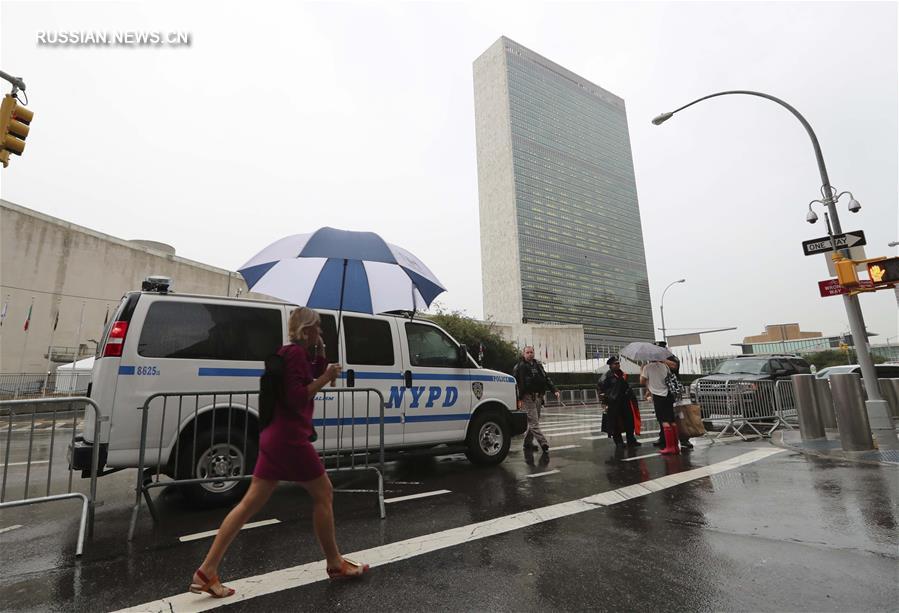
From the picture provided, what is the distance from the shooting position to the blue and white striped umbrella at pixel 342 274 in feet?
15.6

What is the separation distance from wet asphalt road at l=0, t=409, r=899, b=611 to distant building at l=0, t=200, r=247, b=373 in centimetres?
5304

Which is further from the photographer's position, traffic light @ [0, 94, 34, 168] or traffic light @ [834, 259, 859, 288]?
traffic light @ [834, 259, 859, 288]

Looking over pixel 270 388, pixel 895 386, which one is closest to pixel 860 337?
pixel 895 386

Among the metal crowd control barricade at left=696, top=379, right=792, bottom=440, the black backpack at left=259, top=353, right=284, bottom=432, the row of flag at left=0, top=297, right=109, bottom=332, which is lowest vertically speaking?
the metal crowd control barricade at left=696, top=379, right=792, bottom=440

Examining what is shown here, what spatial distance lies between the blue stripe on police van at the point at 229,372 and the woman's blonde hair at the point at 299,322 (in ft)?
8.09

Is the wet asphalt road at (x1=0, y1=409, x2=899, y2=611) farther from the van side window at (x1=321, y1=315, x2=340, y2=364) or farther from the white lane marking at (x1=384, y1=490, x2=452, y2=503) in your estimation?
the van side window at (x1=321, y1=315, x2=340, y2=364)

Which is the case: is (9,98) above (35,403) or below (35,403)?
above

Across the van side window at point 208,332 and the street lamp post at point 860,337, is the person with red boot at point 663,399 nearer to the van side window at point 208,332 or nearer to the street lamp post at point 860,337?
the street lamp post at point 860,337

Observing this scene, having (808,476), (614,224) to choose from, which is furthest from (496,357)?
(614,224)

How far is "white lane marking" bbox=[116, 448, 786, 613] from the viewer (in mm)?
2629

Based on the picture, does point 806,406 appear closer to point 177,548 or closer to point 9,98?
point 177,548

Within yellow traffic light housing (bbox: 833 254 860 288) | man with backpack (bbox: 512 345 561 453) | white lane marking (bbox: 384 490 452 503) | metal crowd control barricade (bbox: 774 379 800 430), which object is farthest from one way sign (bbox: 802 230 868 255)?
white lane marking (bbox: 384 490 452 503)

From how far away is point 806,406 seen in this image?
8.63 metres

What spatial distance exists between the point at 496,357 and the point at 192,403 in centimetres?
3885
